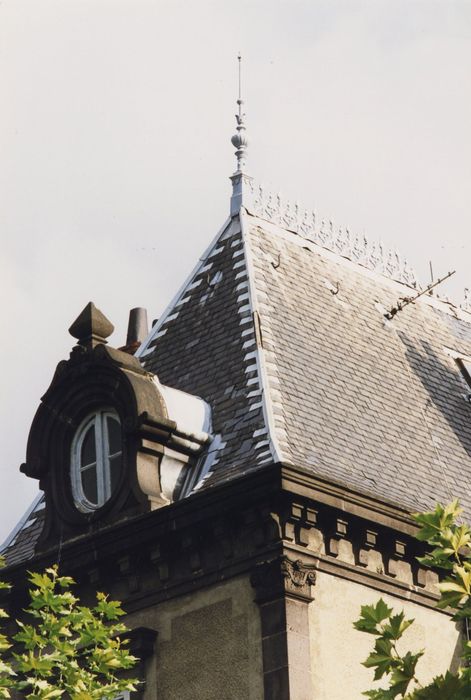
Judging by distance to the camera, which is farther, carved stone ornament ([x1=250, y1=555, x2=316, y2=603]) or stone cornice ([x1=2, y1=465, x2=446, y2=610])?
stone cornice ([x1=2, y1=465, x2=446, y2=610])

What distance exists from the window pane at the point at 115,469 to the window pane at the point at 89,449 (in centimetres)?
38

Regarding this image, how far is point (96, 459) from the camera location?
29.2m

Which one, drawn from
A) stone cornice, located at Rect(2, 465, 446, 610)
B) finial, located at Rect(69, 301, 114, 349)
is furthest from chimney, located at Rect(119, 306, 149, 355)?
stone cornice, located at Rect(2, 465, 446, 610)

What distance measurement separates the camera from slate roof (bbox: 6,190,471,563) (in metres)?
28.6

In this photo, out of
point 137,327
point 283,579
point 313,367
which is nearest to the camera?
point 283,579

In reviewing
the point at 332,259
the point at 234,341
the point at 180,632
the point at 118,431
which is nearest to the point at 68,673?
the point at 180,632

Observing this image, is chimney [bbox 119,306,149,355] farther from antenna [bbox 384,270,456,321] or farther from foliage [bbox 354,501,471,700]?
foliage [bbox 354,501,471,700]

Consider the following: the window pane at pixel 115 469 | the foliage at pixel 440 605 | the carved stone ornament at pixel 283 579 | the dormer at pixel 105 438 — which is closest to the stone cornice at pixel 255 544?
the carved stone ornament at pixel 283 579

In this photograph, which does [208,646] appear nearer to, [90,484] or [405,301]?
[90,484]

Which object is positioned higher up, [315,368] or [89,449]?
[315,368]

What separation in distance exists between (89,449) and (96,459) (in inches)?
11.4

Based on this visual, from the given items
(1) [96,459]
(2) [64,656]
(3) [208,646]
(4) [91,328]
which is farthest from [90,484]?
(2) [64,656]

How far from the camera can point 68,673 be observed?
22.8m

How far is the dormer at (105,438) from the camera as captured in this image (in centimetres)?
2841
